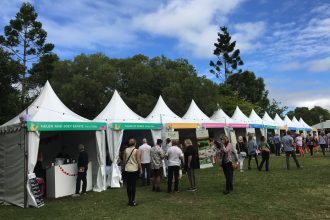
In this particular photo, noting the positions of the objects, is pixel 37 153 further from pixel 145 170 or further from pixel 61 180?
pixel 145 170

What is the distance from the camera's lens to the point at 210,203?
8273 mm

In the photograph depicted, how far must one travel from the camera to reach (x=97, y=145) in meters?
11.4

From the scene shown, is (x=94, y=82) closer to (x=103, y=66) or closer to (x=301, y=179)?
(x=103, y=66)

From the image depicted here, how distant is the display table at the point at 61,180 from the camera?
10.2 meters

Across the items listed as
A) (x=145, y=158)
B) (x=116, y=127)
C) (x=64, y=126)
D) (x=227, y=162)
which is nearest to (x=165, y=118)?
(x=116, y=127)

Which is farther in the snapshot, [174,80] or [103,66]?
[174,80]

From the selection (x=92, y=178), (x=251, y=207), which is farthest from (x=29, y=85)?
(x=251, y=207)

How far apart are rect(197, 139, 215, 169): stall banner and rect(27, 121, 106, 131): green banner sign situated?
5.13 meters

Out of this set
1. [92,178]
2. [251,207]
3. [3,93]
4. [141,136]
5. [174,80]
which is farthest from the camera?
[174,80]

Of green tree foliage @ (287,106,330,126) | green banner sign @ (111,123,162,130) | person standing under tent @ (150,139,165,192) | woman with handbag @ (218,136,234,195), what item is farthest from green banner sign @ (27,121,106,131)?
green tree foliage @ (287,106,330,126)

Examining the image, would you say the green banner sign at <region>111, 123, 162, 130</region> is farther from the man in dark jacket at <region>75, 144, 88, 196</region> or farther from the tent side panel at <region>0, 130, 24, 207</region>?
the tent side panel at <region>0, 130, 24, 207</region>

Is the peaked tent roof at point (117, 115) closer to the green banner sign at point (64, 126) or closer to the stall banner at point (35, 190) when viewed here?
the green banner sign at point (64, 126)

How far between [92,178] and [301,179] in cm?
703

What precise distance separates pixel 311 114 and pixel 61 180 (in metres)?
90.4
